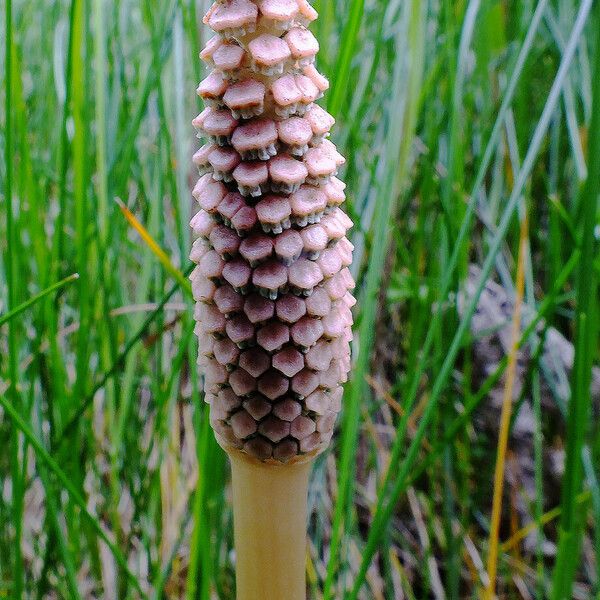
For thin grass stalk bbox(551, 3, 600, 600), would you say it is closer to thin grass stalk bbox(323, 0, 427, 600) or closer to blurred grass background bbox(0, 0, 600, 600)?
blurred grass background bbox(0, 0, 600, 600)

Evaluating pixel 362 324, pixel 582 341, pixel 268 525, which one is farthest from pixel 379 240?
pixel 268 525

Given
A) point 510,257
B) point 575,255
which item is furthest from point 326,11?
point 510,257

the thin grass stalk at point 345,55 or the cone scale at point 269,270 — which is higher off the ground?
A: the thin grass stalk at point 345,55

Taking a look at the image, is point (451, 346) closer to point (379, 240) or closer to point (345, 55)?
point (379, 240)

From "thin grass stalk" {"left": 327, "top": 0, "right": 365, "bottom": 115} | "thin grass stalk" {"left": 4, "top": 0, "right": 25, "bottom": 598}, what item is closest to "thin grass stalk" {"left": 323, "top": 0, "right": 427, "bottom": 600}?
"thin grass stalk" {"left": 327, "top": 0, "right": 365, "bottom": 115}

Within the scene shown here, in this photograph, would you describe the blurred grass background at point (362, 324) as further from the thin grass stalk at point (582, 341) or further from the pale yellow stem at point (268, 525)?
the pale yellow stem at point (268, 525)

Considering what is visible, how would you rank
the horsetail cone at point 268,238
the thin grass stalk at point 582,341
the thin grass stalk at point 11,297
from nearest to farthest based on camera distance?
1. the horsetail cone at point 268,238
2. the thin grass stalk at point 582,341
3. the thin grass stalk at point 11,297

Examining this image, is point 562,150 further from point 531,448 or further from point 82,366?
point 82,366

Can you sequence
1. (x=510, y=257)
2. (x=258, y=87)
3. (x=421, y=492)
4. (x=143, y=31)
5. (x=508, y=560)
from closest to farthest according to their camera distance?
(x=258, y=87) → (x=508, y=560) → (x=421, y=492) → (x=510, y=257) → (x=143, y=31)

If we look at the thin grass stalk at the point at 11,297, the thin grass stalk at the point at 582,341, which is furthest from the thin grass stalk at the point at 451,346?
the thin grass stalk at the point at 11,297
